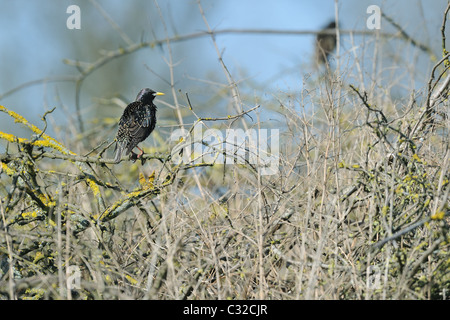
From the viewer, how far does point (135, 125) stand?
5.92 m

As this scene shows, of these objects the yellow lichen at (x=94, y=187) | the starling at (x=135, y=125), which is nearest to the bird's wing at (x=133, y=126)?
the starling at (x=135, y=125)

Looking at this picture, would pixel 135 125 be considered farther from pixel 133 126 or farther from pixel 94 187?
pixel 94 187

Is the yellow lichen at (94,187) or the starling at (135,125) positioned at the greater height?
the starling at (135,125)

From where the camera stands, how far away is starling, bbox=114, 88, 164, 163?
5633 millimetres

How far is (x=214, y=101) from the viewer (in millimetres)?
8008

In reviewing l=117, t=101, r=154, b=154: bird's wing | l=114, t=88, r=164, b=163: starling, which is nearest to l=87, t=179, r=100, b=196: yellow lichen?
l=114, t=88, r=164, b=163: starling

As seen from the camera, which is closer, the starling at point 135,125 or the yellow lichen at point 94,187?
the yellow lichen at point 94,187

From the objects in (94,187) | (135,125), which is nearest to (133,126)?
(135,125)

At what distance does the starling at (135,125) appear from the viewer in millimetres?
5633

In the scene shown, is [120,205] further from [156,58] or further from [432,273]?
[156,58]

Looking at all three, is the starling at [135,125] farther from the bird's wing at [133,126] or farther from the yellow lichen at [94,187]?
the yellow lichen at [94,187]
